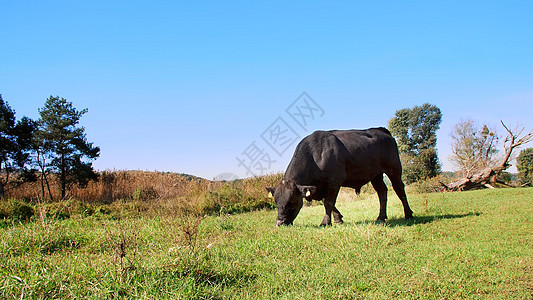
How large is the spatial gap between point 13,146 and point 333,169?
15.5m

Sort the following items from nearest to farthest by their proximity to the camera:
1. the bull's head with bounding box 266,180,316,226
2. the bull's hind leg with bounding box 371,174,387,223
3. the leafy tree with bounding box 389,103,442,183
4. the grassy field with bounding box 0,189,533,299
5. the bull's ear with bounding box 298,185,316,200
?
the grassy field with bounding box 0,189,533,299 → the bull's ear with bounding box 298,185,316,200 → the bull's head with bounding box 266,180,316,226 → the bull's hind leg with bounding box 371,174,387,223 → the leafy tree with bounding box 389,103,442,183

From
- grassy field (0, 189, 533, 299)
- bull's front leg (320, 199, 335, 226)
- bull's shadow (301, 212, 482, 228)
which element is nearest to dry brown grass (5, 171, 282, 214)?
bull's front leg (320, 199, 335, 226)

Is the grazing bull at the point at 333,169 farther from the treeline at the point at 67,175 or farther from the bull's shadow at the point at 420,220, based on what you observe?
the treeline at the point at 67,175

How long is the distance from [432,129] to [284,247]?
29635mm

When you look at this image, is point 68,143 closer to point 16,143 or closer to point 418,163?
point 16,143

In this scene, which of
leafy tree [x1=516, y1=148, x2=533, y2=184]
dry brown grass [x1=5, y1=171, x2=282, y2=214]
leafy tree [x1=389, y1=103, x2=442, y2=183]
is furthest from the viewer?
leafy tree [x1=516, y1=148, x2=533, y2=184]

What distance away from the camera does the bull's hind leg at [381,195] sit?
8.35 meters

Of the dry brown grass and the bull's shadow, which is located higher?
the dry brown grass

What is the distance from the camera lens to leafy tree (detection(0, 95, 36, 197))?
1588cm

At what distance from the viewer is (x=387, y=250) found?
5.10 meters

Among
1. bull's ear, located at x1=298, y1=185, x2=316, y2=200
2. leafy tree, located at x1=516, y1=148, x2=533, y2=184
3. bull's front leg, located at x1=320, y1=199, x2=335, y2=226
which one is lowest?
bull's front leg, located at x1=320, y1=199, x2=335, y2=226

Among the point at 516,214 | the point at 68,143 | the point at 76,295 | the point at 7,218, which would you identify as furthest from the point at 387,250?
the point at 68,143

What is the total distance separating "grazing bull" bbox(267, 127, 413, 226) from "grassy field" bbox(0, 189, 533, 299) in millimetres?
1106

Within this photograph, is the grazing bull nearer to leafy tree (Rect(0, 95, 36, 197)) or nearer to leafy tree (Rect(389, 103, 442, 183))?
leafy tree (Rect(0, 95, 36, 197))
